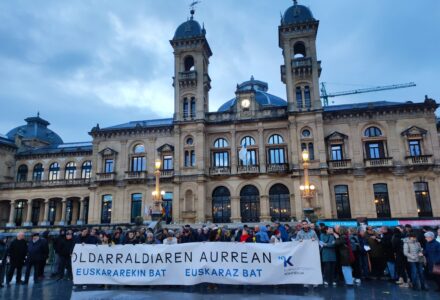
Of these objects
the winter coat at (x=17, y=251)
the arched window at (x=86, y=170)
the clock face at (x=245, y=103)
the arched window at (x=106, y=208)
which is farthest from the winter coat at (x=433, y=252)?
the arched window at (x=86, y=170)

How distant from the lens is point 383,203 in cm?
3538

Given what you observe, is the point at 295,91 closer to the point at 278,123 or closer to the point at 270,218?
the point at 278,123

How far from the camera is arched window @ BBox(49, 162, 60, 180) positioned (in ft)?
165

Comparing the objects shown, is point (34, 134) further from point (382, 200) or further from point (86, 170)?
point (382, 200)

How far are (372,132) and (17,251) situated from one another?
116ft

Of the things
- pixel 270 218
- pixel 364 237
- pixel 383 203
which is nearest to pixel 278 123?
pixel 270 218

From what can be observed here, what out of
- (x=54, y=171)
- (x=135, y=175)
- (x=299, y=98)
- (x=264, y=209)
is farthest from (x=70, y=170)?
(x=299, y=98)

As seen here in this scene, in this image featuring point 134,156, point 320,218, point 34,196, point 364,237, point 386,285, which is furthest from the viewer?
point 34,196

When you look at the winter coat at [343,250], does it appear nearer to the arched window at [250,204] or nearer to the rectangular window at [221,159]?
the arched window at [250,204]

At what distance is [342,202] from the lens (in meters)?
36.1

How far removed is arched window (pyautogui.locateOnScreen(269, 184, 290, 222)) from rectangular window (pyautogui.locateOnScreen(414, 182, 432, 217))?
1348 cm

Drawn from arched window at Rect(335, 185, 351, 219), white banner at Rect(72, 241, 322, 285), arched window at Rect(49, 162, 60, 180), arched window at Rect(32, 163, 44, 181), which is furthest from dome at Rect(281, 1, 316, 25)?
arched window at Rect(32, 163, 44, 181)

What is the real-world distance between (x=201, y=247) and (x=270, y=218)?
25.9m

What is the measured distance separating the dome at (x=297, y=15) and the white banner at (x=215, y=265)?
35619 millimetres
